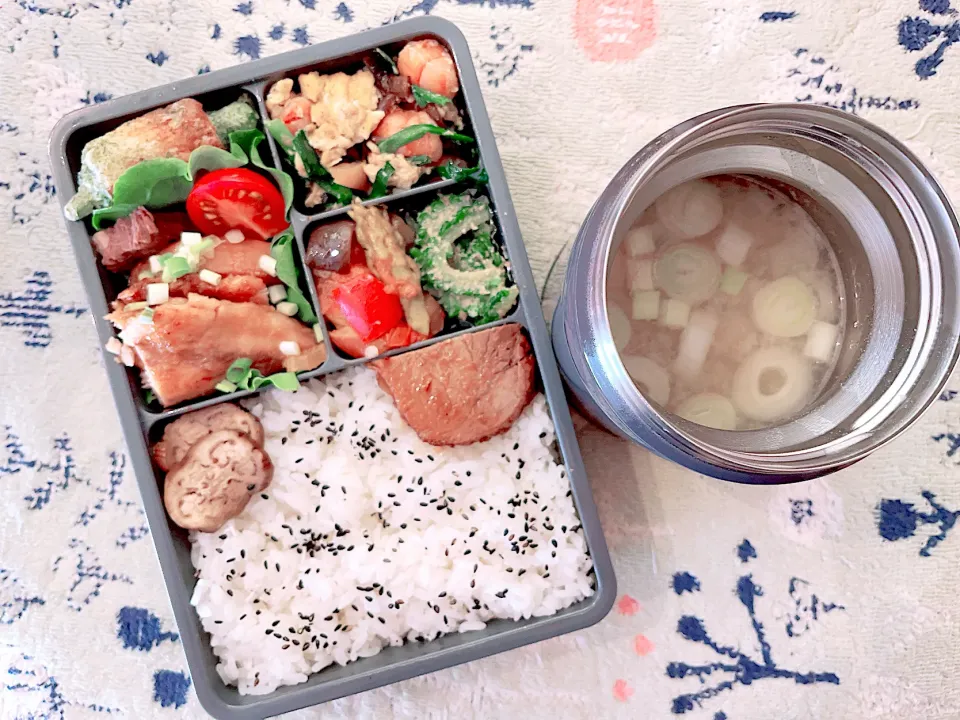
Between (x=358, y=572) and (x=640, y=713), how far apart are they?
29.8 inches

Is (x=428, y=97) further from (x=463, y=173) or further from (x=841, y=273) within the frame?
(x=841, y=273)

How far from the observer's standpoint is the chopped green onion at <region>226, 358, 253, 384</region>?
58.1 inches

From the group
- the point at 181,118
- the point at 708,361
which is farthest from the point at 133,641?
the point at 708,361

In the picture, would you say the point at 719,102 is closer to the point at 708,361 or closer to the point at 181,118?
the point at 708,361

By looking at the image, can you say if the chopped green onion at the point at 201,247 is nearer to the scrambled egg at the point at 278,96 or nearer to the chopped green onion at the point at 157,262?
the chopped green onion at the point at 157,262

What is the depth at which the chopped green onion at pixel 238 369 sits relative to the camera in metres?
1.48

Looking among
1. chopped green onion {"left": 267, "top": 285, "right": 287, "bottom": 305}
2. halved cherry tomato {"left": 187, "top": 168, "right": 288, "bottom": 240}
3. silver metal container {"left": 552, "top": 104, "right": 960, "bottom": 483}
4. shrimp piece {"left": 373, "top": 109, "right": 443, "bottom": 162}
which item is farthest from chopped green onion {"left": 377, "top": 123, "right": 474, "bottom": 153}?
silver metal container {"left": 552, "top": 104, "right": 960, "bottom": 483}

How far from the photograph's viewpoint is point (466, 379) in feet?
4.89

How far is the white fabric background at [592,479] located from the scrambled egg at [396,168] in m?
0.31

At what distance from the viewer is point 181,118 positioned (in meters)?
1.44

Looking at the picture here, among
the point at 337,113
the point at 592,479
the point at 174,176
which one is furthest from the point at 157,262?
the point at 592,479

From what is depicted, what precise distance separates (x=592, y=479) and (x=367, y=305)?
675mm

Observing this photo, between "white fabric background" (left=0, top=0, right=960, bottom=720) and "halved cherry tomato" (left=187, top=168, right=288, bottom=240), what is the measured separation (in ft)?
1.51

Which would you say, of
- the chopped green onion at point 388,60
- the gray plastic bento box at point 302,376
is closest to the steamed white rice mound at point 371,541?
the gray plastic bento box at point 302,376
